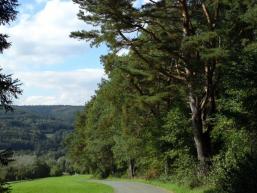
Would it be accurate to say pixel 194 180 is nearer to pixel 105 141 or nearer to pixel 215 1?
pixel 215 1

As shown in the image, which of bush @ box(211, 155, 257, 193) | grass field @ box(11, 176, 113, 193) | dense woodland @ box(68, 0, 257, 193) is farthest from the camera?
grass field @ box(11, 176, 113, 193)

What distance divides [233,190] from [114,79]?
34272mm

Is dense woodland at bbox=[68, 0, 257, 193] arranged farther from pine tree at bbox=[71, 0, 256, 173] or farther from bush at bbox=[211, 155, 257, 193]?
bush at bbox=[211, 155, 257, 193]

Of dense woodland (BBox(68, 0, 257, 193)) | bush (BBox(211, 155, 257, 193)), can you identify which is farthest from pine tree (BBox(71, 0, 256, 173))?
bush (BBox(211, 155, 257, 193))

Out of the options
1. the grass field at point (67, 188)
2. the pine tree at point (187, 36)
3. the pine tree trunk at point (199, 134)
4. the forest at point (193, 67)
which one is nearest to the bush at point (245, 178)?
the forest at point (193, 67)

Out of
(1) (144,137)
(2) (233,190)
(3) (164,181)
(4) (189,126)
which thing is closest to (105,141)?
(1) (144,137)

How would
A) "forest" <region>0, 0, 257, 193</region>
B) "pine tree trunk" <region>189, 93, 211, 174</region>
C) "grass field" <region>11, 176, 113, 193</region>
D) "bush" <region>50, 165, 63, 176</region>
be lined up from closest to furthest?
"forest" <region>0, 0, 257, 193</region> → "pine tree trunk" <region>189, 93, 211, 174</region> → "grass field" <region>11, 176, 113, 193</region> → "bush" <region>50, 165, 63, 176</region>

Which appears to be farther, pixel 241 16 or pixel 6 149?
pixel 241 16

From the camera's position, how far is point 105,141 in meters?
72.6

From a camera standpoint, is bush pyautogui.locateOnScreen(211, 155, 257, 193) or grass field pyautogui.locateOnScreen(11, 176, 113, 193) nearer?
bush pyautogui.locateOnScreen(211, 155, 257, 193)

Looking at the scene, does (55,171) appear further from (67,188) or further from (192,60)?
(192,60)

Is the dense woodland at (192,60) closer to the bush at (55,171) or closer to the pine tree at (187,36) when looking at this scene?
the pine tree at (187,36)

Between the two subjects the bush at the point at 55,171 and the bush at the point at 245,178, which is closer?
the bush at the point at 245,178

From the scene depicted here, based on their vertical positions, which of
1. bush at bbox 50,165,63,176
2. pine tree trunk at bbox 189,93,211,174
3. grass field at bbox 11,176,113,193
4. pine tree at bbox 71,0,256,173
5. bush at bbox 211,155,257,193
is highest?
pine tree at bbox 71,0,256,173
